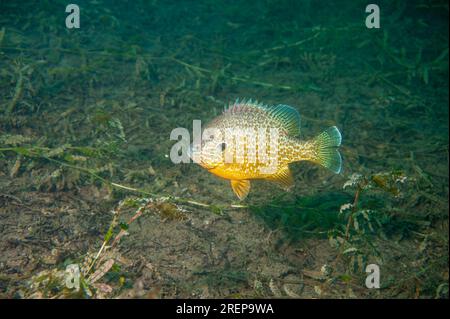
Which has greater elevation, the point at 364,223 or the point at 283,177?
the point at 283,177

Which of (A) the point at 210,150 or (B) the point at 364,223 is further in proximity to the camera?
(B) the point at 364,223

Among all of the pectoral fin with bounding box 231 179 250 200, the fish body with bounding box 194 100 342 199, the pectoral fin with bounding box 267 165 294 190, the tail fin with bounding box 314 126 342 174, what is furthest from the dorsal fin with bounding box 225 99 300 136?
the pectoral fin with bounding box 231 179 250 200

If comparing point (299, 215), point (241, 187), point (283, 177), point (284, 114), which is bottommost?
point (299, 215)

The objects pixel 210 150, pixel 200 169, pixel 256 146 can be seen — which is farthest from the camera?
pixel 200 169

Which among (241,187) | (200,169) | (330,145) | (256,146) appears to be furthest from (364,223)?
(200,169)

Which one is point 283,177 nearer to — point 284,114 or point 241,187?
point 241,187

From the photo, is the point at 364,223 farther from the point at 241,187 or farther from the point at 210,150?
the point at 210,150

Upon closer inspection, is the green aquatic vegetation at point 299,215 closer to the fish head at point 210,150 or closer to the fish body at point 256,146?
the fish body at point 256,146

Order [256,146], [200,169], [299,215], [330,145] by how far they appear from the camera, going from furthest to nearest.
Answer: [200,169]
[299,215]
[330,145]
[256,146]
